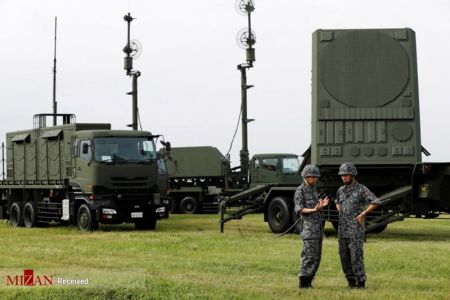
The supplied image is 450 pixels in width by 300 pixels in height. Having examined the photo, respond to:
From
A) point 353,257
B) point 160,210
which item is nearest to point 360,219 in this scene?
point 353,257

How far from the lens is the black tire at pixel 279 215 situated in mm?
20641

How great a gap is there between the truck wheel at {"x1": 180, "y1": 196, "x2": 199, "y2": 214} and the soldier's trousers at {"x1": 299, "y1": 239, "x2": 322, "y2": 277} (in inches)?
942

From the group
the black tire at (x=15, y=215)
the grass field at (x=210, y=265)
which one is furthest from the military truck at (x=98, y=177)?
the black tire at (x=15, y=215)

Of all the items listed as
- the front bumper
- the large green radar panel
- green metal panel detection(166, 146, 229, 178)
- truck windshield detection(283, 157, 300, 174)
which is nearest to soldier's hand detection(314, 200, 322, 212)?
the large green radar panel

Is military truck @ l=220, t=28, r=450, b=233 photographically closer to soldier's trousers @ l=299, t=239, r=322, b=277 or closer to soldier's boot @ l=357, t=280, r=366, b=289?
soldier's boot @ l=357, t=280, r=366, b=289

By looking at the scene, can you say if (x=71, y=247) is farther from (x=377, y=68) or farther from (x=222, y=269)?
(x=377, y=68)

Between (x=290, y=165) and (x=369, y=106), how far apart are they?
12864 mm

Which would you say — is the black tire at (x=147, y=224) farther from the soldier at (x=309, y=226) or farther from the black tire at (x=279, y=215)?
the soldier at (x=309, y=226)

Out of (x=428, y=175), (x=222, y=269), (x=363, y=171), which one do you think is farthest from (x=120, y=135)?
(x=222, y=269)

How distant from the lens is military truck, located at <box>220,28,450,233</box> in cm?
1920

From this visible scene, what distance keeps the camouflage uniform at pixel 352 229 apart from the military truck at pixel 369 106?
8.24m

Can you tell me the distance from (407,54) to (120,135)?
782 cm

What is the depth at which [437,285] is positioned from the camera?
11.3m

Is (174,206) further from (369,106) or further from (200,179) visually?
(369,106)
